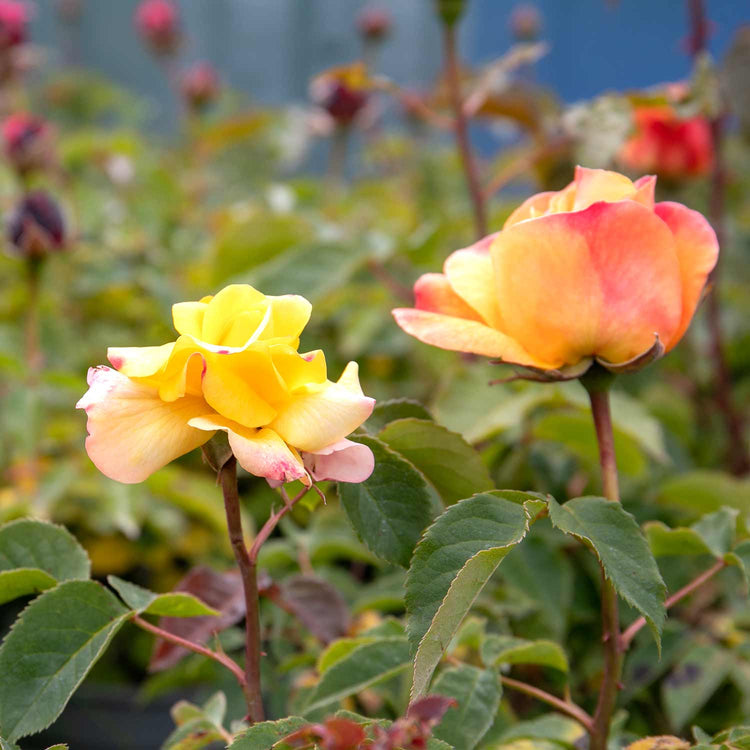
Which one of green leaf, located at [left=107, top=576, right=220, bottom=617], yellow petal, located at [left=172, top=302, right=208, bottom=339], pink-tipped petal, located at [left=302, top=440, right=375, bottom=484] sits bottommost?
green leaf, located at [left=107, top=576, right=220, bottom=617]

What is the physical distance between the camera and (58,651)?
27cm

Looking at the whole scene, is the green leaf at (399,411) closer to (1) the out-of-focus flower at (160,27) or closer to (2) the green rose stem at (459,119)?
(2) the green rose stem at (459,119)

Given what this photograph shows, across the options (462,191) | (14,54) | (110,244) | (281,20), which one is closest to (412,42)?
(281,20)

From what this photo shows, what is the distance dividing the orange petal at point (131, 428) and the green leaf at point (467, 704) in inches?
5.5

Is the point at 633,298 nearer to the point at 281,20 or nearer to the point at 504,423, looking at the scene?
the point at 504,423

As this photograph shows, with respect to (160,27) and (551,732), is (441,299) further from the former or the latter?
(160,27)

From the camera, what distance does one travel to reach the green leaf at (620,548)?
25 centimetres

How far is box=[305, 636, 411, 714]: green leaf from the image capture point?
1.09ft

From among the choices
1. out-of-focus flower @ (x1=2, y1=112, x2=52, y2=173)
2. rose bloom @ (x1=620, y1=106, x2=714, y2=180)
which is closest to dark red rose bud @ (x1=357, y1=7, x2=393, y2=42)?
out-of-focus flower @ (x1=2, y1=112, x2=52, y2=173)

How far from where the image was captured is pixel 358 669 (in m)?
0.33

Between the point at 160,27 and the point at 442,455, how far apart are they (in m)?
1.67

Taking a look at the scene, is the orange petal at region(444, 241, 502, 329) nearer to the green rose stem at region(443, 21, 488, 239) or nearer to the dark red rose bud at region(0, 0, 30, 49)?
the green rose stem at region(443, 21, 488, 239)

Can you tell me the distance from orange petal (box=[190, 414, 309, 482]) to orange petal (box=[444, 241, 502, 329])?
0.09 meters

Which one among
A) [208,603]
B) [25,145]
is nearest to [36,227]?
[25,145]
